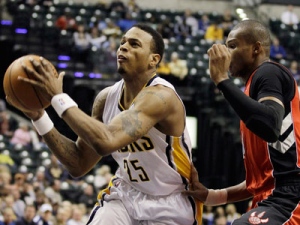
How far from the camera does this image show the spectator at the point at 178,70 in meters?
16.8

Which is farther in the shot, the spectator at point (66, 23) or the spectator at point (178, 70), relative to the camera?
the spectator at point (66, 23)

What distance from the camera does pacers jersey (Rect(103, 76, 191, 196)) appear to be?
18.9 ft

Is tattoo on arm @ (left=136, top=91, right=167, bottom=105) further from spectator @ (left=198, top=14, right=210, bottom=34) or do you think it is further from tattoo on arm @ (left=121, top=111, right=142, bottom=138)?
spectator @ (left=198, top=14, right=210, bottom=34)

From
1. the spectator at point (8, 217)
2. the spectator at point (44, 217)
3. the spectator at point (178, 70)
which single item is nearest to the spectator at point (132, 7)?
the spectator at point (178, 70)

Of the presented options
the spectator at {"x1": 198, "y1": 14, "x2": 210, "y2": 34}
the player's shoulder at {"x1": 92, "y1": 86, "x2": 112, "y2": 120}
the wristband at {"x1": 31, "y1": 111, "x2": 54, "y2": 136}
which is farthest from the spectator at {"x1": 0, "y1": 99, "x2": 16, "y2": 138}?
the wristband at {"x1": 31, "y1": 111, "x2": 54, "y2": 136}

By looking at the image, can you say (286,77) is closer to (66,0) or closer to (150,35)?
(150,35)

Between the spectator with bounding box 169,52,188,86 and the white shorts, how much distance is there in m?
10.9

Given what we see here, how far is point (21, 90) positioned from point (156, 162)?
3.89 ft

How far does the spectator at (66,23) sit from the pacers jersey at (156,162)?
12.4 meters

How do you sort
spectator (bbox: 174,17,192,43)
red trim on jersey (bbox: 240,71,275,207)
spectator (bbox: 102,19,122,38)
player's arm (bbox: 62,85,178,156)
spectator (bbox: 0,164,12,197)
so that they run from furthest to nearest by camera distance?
spectator (bbox: 174,17,192,43), spectator (bbox: 102,19,122,38), spectator (bbox: 0,164,12,197), red trim on jersey (bbox: 240,71,275,207), player's arm (bbox: 62,85,178,156)

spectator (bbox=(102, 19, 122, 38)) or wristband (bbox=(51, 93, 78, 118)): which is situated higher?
wristband (bbox=(51, 93, 78, 118))

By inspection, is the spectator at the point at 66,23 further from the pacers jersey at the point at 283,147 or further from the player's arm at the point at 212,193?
the pacers jersey at the point at 283,147

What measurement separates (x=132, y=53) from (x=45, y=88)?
41.0 inches

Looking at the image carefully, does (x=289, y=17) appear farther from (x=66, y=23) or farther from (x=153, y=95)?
(x=153, y=95)
